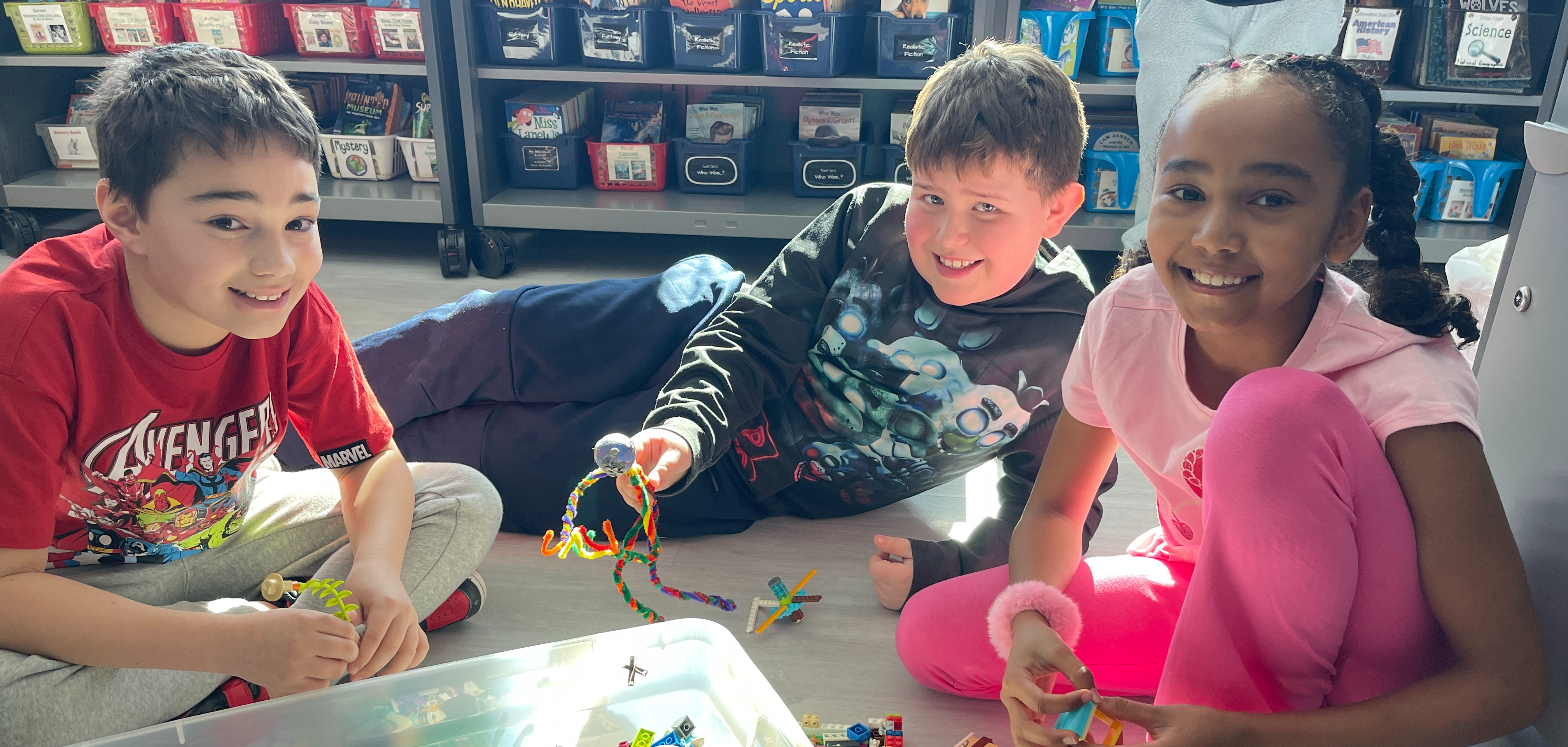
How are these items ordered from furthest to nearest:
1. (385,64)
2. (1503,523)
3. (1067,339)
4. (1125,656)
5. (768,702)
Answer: (385,64), (1067,339), (1125,656), (768,702), (1503,523)

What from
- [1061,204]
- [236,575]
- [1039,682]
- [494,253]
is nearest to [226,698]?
[236,575]

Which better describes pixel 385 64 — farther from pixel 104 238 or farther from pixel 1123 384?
pixel 1123 384

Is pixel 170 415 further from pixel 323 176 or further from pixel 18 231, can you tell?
pixel 18 231

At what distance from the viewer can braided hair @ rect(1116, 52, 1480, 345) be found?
733 millimetres

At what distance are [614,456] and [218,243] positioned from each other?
373mm

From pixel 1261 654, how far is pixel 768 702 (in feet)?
1.26

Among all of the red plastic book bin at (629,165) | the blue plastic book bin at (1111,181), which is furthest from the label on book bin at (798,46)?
the blue plastic book bin at (1111,181)

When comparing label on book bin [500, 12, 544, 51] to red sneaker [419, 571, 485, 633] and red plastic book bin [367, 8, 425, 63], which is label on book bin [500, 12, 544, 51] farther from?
red sneaker [419, 571, 485, 633]

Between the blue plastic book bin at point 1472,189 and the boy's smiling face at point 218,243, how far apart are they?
240 cm

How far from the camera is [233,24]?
2.42m

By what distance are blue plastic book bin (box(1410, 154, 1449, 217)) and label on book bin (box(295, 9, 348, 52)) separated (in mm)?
2472

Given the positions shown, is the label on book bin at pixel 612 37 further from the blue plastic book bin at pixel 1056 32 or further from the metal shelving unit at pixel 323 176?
the blue plastic book bin at pixel 1056 32

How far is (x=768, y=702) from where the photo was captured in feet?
2.82

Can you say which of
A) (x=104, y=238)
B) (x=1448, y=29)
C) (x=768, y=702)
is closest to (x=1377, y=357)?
(x=768, y=702)
